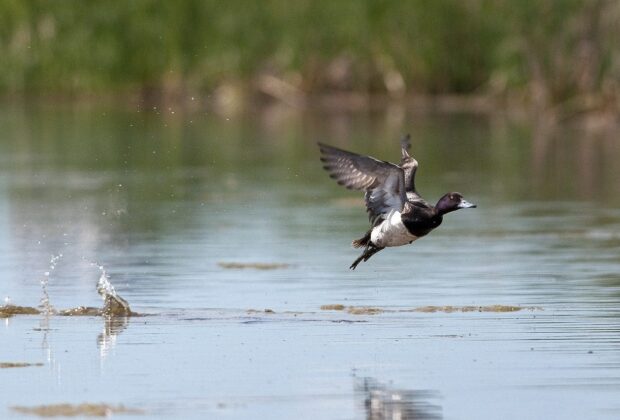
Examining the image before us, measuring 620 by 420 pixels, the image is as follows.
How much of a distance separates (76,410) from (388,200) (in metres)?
3.79

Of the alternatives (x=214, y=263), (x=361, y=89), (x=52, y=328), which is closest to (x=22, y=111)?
(x=361, y=89)

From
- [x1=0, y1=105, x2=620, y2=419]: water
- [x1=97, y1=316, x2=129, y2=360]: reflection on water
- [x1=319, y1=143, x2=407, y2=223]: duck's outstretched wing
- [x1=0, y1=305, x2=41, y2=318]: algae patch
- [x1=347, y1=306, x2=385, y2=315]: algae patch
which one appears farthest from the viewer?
[x1=0, y1=305, x2=41, y2=318]: algae patch


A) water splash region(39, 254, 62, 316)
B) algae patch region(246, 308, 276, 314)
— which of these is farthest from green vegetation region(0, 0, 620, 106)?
algae patch region(246, 308, 276, 314)

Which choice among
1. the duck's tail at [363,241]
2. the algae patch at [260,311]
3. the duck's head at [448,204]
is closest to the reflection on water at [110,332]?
the algae patch at [260,311]

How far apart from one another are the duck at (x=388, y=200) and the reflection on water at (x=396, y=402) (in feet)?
7.71

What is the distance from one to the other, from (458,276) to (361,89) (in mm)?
36277

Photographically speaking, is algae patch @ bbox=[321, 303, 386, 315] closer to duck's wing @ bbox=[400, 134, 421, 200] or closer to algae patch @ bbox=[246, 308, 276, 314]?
algae patch @ bbox=[246, 308, 276, 314]

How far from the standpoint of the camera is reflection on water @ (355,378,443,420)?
348 inches

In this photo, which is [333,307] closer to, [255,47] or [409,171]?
[409,171]

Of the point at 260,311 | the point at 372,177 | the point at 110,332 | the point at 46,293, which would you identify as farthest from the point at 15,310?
the point at 372,177

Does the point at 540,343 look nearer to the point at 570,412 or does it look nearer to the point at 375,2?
the point at 570,412

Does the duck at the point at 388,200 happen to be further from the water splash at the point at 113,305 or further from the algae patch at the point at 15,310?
the algae patch at the point at 15,310

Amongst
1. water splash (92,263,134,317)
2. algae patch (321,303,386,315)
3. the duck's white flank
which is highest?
the duck's white flank

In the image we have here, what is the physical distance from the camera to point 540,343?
10875 mm
